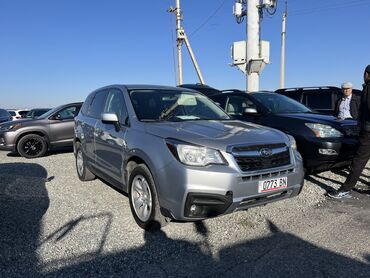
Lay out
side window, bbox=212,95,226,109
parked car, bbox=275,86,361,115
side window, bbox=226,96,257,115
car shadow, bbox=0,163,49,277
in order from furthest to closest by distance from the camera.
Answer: parked car, bbox=275,86,361,115, side window, bbox=212,95,226,109, side window, bbox=226,96,257,115, car shadow, bbox=0,163,49,277

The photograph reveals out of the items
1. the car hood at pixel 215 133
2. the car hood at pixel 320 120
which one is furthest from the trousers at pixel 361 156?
the car hood at pixel 215 133

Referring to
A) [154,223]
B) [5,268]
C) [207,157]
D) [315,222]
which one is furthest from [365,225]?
[5,268]

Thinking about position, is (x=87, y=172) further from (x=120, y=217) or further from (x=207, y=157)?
(x=207, y=157)

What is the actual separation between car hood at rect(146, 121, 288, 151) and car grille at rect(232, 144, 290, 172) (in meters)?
0.06

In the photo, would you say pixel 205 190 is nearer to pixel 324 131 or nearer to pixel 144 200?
pixel 144 200

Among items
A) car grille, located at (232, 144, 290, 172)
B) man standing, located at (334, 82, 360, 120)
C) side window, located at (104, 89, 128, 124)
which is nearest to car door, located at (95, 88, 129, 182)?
side window, located at (104, 89, 128, 124)

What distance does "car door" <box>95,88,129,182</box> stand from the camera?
14.7 ft

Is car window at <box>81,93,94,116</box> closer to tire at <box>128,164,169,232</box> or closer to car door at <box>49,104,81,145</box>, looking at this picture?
tire at <box>128,164,169,232</box>

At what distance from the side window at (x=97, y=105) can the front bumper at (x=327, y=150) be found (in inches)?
128

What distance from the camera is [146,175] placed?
151 inches

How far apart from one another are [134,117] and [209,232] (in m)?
1.65

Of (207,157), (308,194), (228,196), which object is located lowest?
(308,194)

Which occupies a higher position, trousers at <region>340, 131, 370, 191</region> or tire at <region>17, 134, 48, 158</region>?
trousers at <region>340, 131, 370, 191</region>

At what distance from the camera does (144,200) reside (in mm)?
4043
